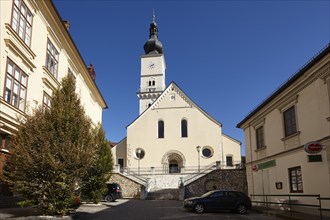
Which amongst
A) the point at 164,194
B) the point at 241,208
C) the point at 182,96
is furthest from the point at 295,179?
the point at 182,96

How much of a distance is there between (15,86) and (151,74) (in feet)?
166

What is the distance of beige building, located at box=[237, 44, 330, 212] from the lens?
14164 mm

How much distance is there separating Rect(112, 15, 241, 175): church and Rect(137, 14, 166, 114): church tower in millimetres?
13503

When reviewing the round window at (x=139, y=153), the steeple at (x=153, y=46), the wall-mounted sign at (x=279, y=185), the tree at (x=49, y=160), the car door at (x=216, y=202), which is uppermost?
the steeple at (x=153, y=46)

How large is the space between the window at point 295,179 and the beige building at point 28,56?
1304cm

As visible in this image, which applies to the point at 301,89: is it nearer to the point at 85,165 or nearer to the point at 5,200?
the point at 85,165

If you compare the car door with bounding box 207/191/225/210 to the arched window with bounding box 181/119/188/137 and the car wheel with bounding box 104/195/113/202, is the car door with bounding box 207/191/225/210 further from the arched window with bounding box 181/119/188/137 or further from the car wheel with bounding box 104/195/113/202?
the arched window with bounding box 181/119/188/137

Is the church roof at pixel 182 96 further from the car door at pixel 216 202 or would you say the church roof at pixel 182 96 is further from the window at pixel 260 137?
the car door at pixel 216 202

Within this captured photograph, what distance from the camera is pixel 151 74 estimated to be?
212 feet

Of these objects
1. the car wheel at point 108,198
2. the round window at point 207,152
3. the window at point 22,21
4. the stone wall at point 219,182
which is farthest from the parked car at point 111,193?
the round window at point 207,152

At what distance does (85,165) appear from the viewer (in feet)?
43.1

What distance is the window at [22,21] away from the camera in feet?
47.5

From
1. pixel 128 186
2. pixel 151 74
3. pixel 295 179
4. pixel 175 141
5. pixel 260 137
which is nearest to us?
pixel 295 179

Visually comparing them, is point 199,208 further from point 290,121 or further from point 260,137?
point 260,137
